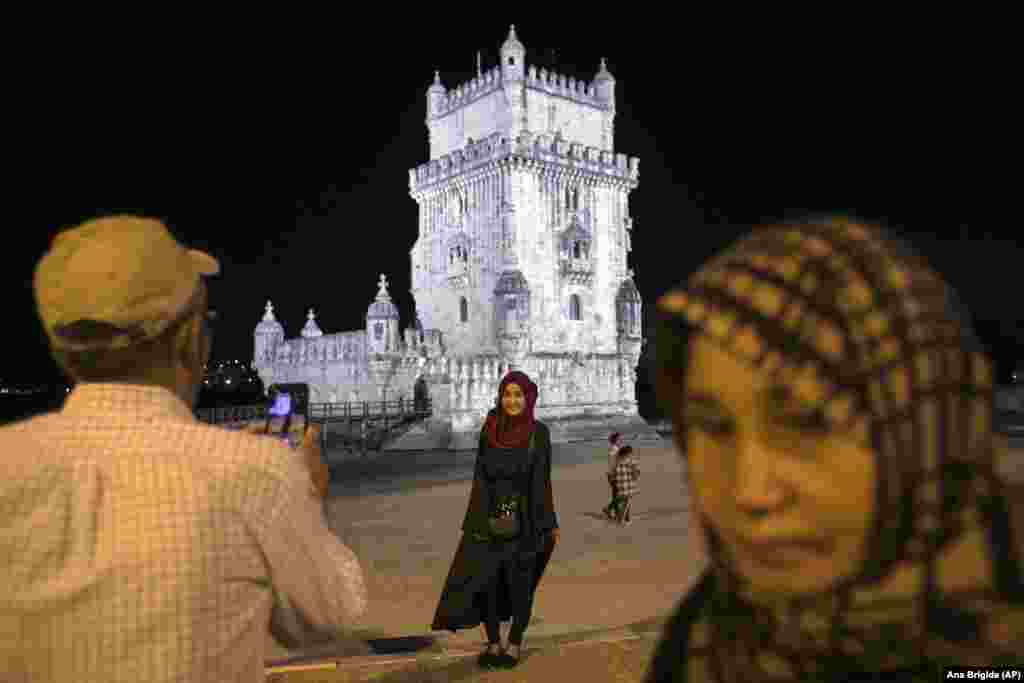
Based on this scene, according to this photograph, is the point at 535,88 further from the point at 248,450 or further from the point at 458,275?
the point at 248,450

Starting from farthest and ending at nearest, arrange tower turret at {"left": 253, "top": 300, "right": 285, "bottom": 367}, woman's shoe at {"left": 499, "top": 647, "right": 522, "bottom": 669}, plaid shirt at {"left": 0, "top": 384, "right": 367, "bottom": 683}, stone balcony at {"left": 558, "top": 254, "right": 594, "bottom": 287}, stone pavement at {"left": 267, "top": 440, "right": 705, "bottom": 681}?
1. tower turret at {"left": 253, "top": 300, "right": 285, "bottom": 367}
2. stone balcony at {"left": 558, "top": 254, "right": 594, "bottom": 287}
3. stone pavement at {"left": 267, "top": 440, "right": 705, "bottom": 681}
4. woman's shoe at {"left": 499, "top": 647, "right": 522, "bottom": 669}
5. plaid shirt at {"left": 0, "top": 384, "right": 367, "bottom": 683}

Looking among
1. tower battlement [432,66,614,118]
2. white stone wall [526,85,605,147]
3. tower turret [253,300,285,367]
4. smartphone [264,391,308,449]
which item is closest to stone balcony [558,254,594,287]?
white stone wall [526,85,605,147]

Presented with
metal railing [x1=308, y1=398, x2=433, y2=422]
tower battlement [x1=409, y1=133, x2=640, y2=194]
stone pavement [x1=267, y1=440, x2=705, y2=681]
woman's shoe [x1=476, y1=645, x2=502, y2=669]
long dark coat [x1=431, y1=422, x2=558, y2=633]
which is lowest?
stone pavement [x1=267, y1=440, x2=705, y2=681]

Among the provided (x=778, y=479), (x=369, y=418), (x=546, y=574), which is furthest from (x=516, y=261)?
(x=778, y=479)

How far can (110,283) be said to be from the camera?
1.77m

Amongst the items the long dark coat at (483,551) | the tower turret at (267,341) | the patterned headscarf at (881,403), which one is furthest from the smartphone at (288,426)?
the tower turret at (267,341)

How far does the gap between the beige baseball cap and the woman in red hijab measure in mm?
4303

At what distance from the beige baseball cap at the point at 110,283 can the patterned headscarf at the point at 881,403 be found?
1190mm

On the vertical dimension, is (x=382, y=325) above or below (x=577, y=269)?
below

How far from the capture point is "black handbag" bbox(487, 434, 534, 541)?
613 centimetres

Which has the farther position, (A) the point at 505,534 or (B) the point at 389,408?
(B) the point at 389,408

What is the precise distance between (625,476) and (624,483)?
0.13 m

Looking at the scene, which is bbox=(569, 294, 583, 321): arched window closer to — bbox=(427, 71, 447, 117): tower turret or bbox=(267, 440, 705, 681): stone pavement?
bbox=(427, 71, 447, 117): tower turret

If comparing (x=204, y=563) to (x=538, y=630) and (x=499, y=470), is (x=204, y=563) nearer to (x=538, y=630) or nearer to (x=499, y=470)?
(x=499, y=470)
